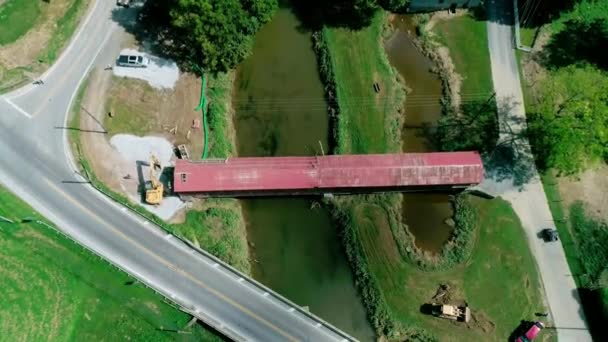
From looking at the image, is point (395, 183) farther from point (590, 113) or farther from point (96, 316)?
point (96, 316)

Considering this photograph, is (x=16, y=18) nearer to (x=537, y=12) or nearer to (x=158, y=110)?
(x=158, y=110)

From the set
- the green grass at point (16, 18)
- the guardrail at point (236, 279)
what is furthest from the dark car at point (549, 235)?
the green grass at point (16, 18)

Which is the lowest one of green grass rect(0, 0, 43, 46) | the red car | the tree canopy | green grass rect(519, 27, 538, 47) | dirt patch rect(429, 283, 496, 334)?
the red car

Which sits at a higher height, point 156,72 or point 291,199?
point 156,72

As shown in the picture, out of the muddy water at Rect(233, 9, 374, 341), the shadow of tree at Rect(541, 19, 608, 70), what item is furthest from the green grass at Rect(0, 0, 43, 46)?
the shadow of tree at Rect(541, 19, 608, 70)

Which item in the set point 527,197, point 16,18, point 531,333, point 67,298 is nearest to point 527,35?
point 527,197

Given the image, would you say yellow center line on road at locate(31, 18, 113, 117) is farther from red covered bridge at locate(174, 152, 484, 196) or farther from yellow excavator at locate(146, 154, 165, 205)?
red covered bridge at locate(174, 152, 484, 196)

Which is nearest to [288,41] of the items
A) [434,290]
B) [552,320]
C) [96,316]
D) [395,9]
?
[395,9]
